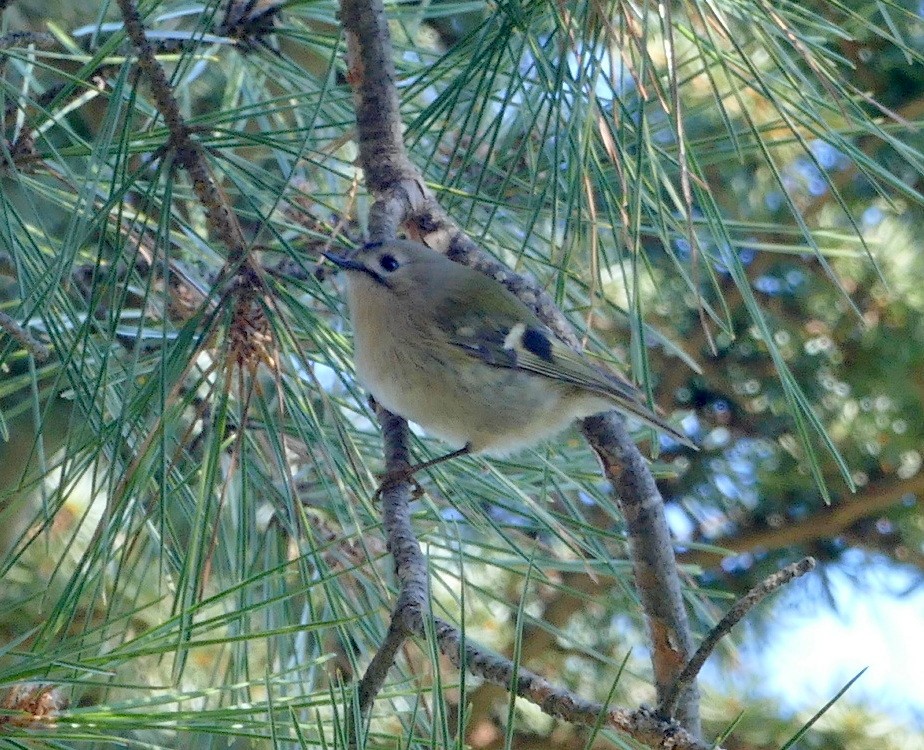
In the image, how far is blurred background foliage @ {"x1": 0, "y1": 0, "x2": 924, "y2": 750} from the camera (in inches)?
36.5

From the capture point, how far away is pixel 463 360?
55.3 inches

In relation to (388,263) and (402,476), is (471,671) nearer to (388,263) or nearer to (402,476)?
(402,476)

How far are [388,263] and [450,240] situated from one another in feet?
0.54

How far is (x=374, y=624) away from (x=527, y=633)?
1.22m

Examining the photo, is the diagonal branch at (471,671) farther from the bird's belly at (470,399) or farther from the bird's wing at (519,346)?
the bird's wing at (519,346)

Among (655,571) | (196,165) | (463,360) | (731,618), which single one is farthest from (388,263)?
(731,618)

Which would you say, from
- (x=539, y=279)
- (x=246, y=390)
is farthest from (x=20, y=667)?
(x=539, y=279)

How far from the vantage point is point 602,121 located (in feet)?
3.57

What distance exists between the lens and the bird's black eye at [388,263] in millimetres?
1300

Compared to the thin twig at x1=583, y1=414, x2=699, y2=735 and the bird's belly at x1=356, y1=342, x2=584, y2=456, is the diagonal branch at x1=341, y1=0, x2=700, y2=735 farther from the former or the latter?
the bird's belly at x1=356, y1=342, x2=584, y2=456

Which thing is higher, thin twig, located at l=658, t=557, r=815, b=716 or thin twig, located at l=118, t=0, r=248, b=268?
thin twig, located at l=118, t=0, r=248, b=268

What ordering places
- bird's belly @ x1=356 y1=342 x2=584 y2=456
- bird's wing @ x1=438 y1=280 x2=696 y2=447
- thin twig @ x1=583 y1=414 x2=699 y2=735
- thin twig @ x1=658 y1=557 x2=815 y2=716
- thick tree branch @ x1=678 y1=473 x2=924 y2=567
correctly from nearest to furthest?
thin twig @ x1=658 y1=557 x2=815 y2=716 → thin twig @ x1=583 y1=414 x2=699 y2=735 → bird's belly @ x1=356 y1=342 x2=584 y2=456 → bird's wing @ x1=438 y1=280 x2=696 y2=447 → thick tree branch @ x1=678 y1=473 x2=924 y2=567

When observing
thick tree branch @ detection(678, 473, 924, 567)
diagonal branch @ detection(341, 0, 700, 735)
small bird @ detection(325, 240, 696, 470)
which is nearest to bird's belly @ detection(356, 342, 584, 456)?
small bird @ detection(325, 240, 696, 470)

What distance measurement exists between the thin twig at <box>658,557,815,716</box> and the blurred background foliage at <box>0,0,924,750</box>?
0.04 meters
